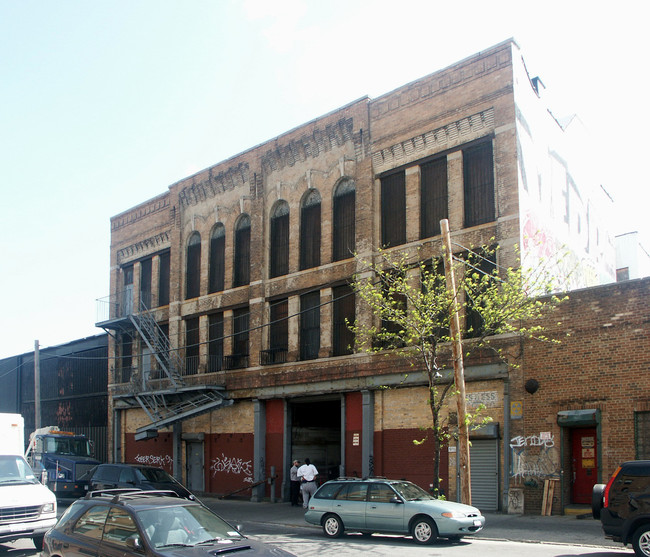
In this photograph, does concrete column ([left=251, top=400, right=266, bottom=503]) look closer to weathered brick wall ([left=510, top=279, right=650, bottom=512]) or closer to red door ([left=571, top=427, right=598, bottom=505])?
weathered brick wall ([left=510, top=279, right=650, bottom=512])

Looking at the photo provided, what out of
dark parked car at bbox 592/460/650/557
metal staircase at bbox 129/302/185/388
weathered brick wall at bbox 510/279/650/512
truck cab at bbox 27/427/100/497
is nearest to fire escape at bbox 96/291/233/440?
metal staircase at bbox 129/302/185/388

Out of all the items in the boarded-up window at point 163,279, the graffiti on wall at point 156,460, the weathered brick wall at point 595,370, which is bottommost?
the graffiti on wall at point 156,460

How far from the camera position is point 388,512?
51.0 feet

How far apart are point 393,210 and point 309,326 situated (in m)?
5.49

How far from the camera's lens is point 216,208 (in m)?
31.3

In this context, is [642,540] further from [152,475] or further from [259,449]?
[259,449]

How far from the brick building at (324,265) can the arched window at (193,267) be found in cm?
7

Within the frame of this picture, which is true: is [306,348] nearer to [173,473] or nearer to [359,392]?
[359,392]

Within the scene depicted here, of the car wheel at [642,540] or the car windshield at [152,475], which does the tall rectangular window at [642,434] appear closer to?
the car wheel at [642,540]

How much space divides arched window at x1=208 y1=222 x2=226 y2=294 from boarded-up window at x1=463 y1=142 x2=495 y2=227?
12.3 m

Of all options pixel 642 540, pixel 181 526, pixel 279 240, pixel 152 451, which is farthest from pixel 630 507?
pixel 152 451

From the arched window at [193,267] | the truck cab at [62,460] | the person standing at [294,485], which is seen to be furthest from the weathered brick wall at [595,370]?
the arched window at [193,267]

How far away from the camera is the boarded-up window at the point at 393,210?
24.2 meters

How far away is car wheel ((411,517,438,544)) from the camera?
48.6ft
